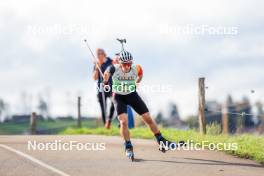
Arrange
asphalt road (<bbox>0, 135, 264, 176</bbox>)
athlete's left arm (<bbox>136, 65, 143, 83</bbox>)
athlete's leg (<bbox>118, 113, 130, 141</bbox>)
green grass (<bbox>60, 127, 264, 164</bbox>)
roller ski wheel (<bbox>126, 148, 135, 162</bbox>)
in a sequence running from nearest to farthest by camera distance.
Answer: asphalt road (<bbox>0, 135, 264, 176</bbox>) < roller ski wheel (<bbox>126, 148, 135, 162</bbox>) < athlete's leg (<bbox>118, 113, 130, 141</bbox>) < green grass (<bbox>60, 127, 264, 164</bbox>) < athlete's left arm (<bbox>136, 65, 143, 83</bbox>)

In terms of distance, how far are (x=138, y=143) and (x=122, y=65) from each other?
354 cm

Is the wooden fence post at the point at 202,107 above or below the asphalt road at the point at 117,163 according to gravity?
above

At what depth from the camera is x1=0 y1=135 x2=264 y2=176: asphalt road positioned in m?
11.3

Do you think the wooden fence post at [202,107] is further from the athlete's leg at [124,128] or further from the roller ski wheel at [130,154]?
the roller ski wheel at [130,154]

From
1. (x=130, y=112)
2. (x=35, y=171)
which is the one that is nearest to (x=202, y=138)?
(x=130, y=112)

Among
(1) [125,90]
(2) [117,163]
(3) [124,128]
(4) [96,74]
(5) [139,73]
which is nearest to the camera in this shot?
(2) [117,163]

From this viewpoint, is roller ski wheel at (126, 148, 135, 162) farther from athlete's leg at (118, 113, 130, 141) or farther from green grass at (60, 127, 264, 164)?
green grass at (60, 127, 264, 164)

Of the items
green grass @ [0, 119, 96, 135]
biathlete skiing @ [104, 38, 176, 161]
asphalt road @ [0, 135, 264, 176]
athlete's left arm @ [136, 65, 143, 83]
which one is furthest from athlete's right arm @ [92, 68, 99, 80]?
green grass @ [0, 119, 96, 135]

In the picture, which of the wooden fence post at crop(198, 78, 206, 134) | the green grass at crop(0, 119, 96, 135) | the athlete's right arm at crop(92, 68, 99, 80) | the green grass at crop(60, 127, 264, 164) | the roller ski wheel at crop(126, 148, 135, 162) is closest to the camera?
the roller ski wheel at crop(126, 148, 135, 162)

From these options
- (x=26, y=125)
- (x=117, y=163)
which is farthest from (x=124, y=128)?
(x=26, y=125)

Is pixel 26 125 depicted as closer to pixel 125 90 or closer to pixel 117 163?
pixel 125 90

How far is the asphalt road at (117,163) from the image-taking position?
11.3 m

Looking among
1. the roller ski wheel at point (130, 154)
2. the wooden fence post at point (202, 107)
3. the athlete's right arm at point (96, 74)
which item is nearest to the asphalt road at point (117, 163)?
the roller ski wheel at point (130, 154)

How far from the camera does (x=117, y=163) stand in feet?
40.5
